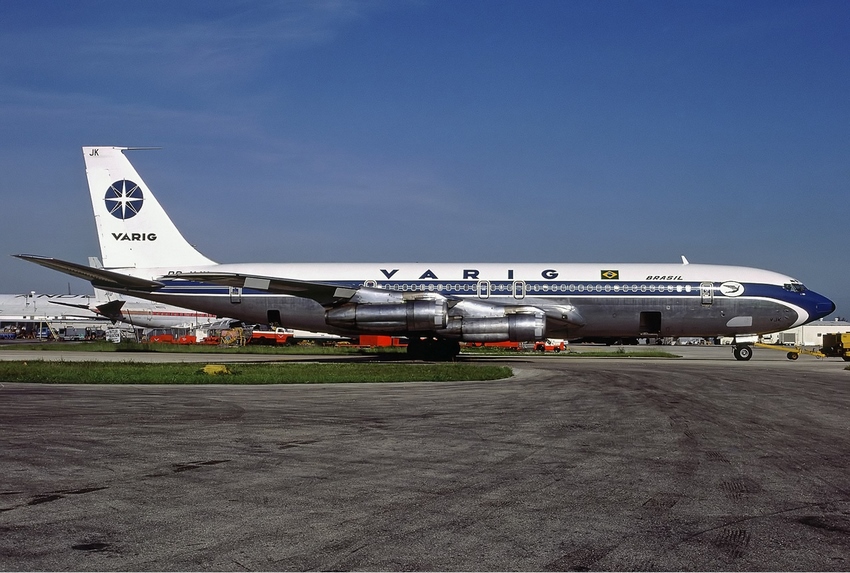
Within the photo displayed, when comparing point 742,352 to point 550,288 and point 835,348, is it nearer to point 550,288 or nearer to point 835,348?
point 835,348

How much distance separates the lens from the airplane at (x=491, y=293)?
3459 cm

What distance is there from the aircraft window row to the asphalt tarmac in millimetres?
18835

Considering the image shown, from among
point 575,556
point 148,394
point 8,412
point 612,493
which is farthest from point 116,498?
point 148,394

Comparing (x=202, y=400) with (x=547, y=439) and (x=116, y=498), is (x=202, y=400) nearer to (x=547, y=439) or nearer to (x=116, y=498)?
(x=547, y=439)

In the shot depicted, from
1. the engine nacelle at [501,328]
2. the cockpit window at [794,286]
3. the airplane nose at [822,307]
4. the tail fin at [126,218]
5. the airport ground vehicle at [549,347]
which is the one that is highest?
the tail fin at [126,218]

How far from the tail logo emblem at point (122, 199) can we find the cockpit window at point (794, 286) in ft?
98.6

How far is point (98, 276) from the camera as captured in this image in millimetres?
34281

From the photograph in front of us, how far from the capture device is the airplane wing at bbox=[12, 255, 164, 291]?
31145 millimetres

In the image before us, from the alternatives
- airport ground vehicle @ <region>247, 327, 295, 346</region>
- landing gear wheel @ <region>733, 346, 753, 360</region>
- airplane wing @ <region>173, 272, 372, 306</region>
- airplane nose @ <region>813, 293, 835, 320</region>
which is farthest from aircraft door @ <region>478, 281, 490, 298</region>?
airport ground vehicle @ <region>247, 327, 295, 346</region>

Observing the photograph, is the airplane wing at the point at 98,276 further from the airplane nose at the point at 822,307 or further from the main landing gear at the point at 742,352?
the airplane nose at the point at 822,307

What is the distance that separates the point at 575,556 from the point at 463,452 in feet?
15.4

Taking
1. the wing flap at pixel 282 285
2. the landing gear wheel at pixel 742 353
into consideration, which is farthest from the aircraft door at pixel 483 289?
the landing gear wheel at pixel 742 353

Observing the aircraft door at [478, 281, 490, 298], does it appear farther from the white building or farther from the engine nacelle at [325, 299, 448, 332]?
the white building

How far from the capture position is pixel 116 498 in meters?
7.61
